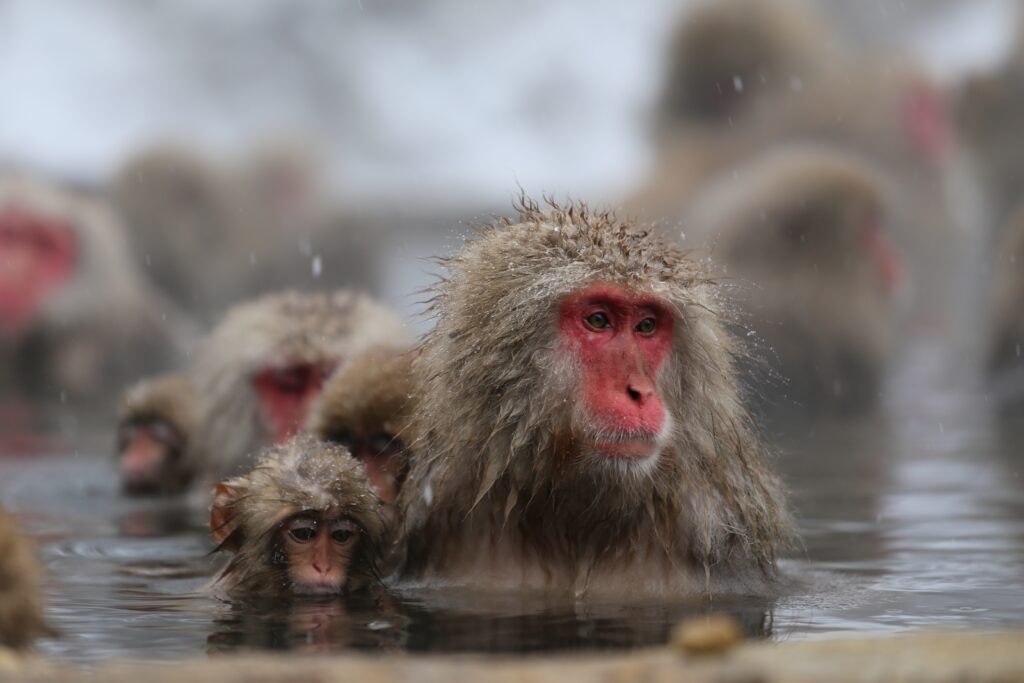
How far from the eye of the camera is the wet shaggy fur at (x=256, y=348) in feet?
20.1

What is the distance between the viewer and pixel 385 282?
601 inches

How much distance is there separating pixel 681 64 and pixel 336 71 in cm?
1071

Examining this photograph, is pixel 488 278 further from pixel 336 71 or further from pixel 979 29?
pixel 336 71

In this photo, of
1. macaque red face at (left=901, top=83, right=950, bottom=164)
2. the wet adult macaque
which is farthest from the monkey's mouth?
macaque red face at (left=901, top=83, right=950, bottom=164)

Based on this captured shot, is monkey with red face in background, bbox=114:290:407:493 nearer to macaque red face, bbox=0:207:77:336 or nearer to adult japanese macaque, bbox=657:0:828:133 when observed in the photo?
macaque red face, bbox=0:207:77:336

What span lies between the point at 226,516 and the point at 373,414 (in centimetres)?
54

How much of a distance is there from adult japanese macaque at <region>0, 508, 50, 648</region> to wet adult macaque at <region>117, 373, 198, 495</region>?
3.86 meters

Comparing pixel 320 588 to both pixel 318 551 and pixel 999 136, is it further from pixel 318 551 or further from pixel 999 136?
pixel 999 136

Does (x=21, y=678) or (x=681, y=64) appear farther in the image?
(x=681, y=64)

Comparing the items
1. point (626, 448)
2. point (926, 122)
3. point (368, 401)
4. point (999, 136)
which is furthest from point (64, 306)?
point (926, 122)

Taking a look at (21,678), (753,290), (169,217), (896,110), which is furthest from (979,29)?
(21,678)

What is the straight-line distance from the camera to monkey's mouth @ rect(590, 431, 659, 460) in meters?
3.92

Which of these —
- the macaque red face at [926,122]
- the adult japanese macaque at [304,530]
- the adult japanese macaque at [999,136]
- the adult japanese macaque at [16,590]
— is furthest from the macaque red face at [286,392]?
the macaque red face at [926,122]

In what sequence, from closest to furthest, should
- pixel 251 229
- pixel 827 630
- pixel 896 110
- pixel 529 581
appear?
pixel 827 630 → pixel 529 581 → pixel 896 110 → pixel 251 229
